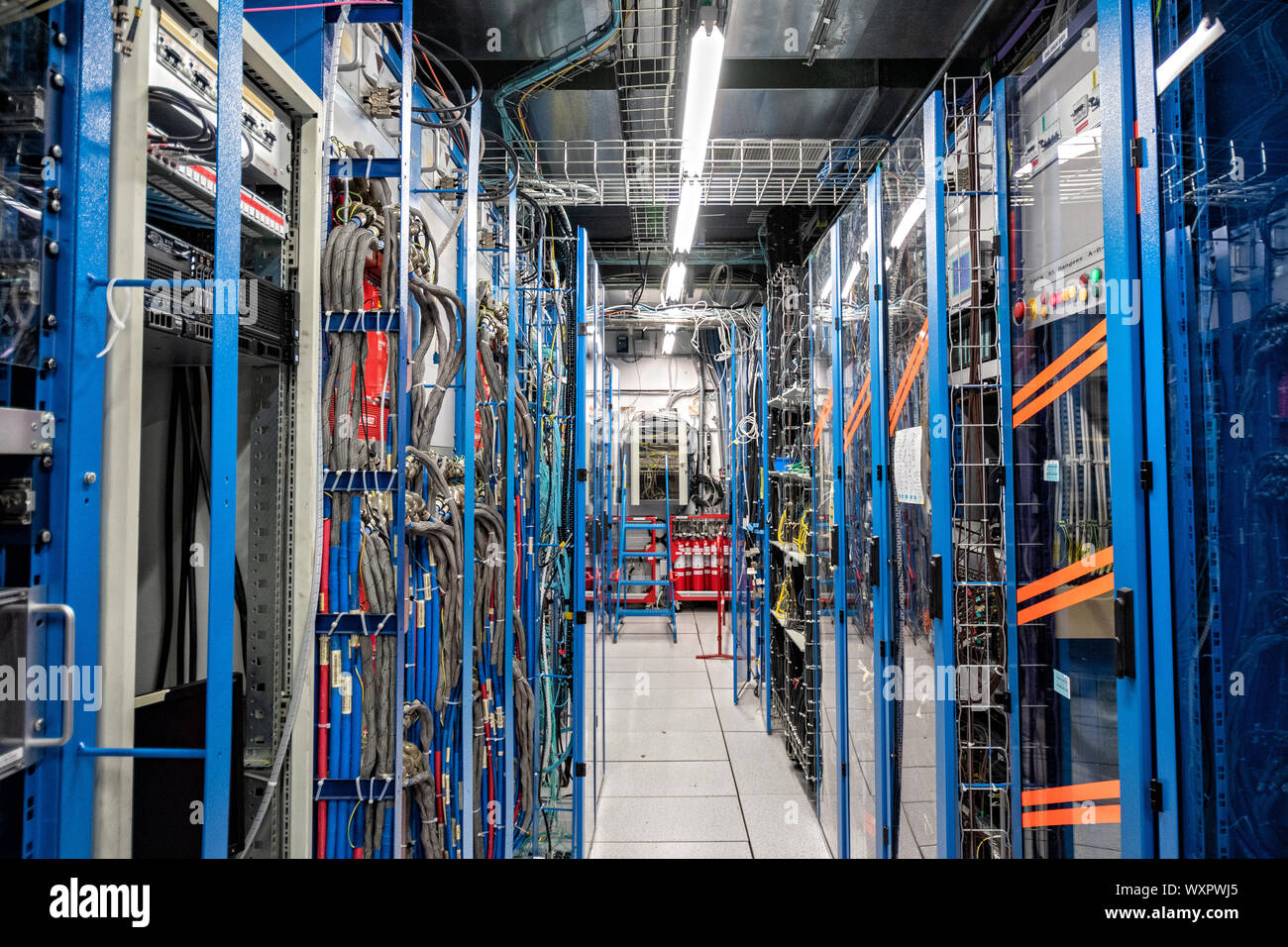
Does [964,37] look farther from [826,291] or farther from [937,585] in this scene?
[937,585]

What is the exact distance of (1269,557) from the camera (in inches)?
49.6

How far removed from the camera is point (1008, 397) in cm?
196

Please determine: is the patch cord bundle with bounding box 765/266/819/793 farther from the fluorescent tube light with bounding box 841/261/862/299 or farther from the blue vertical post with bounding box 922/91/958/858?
the blue vertical post with bounding box 922/91/958/858

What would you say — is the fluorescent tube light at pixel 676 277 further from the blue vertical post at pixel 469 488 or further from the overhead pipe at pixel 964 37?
the blue vertical post at pixel 469 488

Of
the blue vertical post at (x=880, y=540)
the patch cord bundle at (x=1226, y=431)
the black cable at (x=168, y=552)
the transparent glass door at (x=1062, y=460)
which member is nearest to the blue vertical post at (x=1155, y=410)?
the patch cord bundle at (x=1226, y=431)

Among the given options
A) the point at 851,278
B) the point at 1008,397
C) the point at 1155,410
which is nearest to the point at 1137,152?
the point at 1155,410

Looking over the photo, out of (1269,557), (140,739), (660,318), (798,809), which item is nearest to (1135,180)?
(1269,557)

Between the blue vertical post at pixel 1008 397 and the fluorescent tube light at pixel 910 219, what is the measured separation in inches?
9.1

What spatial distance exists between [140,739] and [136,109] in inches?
46.9

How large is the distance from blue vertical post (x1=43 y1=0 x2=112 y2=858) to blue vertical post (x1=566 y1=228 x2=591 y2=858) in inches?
72.0

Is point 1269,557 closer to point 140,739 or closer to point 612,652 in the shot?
point 140,739

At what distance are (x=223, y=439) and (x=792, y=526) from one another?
3699 millimetres

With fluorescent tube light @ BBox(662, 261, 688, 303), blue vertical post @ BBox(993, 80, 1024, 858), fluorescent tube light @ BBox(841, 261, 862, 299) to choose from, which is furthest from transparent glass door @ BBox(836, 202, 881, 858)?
fluorescent tube light @ BBox(662, 261, 688, 303)

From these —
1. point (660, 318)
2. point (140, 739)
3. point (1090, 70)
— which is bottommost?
point (140, 739)
